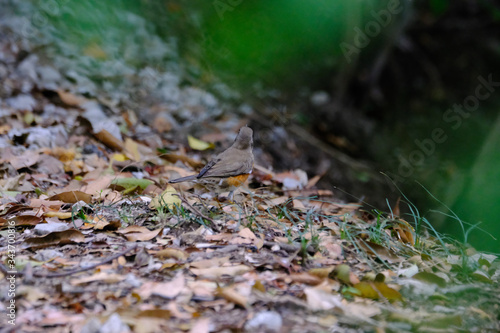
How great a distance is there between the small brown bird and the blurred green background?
3.00 metres

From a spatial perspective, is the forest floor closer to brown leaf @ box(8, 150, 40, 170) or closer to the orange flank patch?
brown leaf @ box(8, 150, 40, 170)

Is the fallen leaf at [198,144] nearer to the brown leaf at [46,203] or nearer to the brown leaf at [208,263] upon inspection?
the brown leaf at [46,203]

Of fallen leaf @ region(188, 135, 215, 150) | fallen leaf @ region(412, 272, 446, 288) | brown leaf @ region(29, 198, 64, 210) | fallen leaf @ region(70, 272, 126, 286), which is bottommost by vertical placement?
brown leaf @ region(29, 198, 64, 210)

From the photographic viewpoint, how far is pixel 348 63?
794 cm

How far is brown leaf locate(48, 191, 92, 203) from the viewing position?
3426 mm

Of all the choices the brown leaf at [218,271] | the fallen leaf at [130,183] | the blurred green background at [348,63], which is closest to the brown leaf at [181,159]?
the fallen leaf at [130,183]

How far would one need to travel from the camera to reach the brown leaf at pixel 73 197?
3.43m

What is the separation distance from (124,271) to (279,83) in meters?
5.91

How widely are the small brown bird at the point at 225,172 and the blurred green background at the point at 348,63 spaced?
300cm

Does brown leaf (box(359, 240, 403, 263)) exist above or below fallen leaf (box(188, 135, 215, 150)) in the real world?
above

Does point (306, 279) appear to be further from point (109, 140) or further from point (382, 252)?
point (109, 140)

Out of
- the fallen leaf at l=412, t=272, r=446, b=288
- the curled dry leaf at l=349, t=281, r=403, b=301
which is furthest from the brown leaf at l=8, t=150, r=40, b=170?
the fallen leaf at l=412, t=272, r=446, b=288

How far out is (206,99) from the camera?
6.79m

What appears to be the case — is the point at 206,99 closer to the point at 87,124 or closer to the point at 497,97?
the point at 87,124
